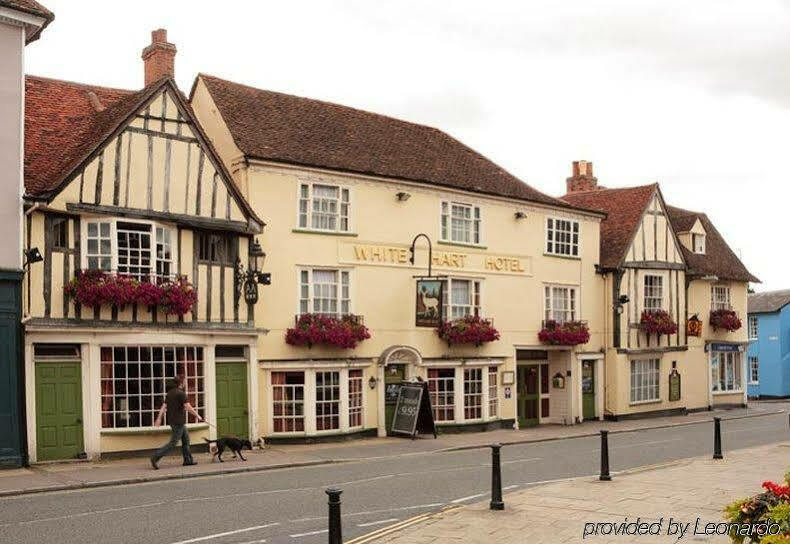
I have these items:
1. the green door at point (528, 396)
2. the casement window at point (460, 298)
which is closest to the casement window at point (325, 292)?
the casement window at point (460, 298)

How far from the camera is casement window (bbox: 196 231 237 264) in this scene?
2175 centimetres

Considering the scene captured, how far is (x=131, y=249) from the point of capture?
20312mm

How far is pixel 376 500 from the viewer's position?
558 inches

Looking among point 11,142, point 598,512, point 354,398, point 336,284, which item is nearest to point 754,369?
point 354,398

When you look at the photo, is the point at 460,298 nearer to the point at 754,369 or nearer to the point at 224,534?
the point at 224,534

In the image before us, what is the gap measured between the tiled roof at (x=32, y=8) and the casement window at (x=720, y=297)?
2901 centimetres

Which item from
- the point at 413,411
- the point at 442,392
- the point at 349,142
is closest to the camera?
the point at 413,411

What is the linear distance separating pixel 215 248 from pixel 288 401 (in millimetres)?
4592

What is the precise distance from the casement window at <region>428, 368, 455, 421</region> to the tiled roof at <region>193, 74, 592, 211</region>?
5709 millimetres

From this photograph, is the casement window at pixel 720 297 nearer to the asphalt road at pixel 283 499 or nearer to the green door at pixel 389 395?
the asphalt road at pixel 283 499

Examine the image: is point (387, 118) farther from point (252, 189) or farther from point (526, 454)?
point (526, 454)

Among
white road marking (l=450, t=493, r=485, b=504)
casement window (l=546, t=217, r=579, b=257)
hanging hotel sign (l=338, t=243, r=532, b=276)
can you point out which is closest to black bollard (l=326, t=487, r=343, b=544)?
white road marking (l=450, t=493, r=485, b=504)

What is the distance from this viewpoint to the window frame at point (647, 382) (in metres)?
33.7

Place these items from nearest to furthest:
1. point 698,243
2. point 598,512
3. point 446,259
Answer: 1. point 598,512
2. point 446,259
3. point 698,243
